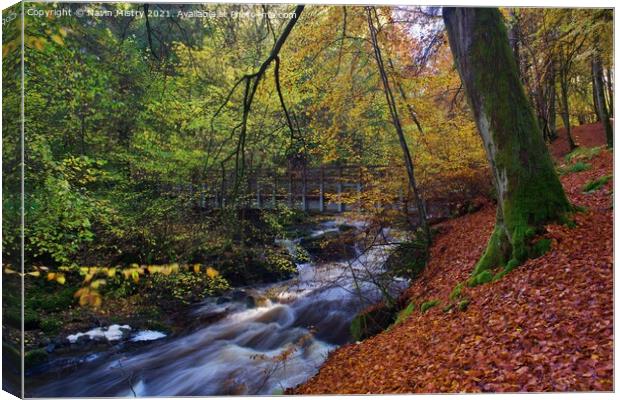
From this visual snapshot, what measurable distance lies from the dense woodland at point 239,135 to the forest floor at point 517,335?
30 centimetres

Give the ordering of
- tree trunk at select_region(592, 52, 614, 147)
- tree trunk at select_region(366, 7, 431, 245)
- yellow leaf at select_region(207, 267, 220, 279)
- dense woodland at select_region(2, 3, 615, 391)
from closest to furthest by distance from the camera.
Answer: dense woodland at select_region(2, 3, 615, 391) → yellow leaf at select_region(207, 267, 220, 279) → tree trunk at select_region(592, 52, 614, 147) → tree trunk at select_region(366, 7, 431, 245)

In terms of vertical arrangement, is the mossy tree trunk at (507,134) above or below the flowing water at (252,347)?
above

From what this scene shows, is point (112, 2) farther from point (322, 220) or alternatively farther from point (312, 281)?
point (312, 281)

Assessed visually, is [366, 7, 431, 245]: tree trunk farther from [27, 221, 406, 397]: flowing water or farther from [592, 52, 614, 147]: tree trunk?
[592, 52, 614, 147]: tree trunk

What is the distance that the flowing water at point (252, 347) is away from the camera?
4.10 m

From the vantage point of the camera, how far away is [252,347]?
4.86 m

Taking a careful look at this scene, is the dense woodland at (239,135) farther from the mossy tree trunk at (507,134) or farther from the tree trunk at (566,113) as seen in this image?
the tree trunk at (566,113)

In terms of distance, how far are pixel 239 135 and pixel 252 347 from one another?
7.67 feet

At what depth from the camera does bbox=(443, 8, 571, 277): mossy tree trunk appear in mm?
Result: 4176

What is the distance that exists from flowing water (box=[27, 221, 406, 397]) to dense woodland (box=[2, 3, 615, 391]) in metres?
0.32

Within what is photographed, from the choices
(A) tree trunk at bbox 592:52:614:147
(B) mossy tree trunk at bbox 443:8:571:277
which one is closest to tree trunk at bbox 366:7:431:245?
(B) mossy tree trunk at bbox 443:8:571:277

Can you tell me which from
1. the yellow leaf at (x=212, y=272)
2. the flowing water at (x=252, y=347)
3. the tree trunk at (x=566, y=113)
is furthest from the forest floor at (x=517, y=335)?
the tree trunk at (x=566, y=113)

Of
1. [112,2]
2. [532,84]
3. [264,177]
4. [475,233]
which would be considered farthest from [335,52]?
[532,84]

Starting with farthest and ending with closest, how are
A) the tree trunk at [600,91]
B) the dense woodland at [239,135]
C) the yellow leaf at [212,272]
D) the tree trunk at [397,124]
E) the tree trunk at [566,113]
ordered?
the tree trunk at [566,113]
the tree trunk at [397,124]
the tree trunk at [600,91]
the yellow leaf at [212,272]
the dense woodland at [239,135]
